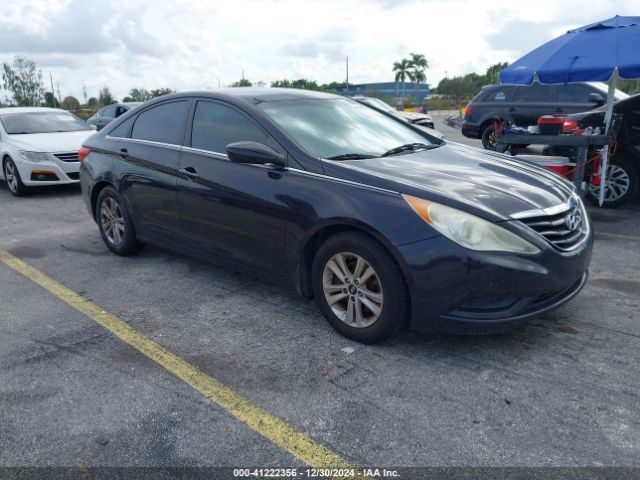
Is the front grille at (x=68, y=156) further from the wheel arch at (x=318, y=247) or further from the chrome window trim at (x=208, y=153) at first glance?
the wheel arch at (x=318, y=247)

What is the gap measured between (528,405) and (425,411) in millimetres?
511

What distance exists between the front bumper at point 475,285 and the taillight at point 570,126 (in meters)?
5.28

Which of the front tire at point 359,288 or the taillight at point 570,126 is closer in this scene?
the front tire at point 359,288

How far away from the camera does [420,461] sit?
2.35 meters

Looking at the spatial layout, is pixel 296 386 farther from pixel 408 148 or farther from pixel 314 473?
pixel 408 148

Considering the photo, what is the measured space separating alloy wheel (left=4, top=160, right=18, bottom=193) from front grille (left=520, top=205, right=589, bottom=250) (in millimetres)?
8387

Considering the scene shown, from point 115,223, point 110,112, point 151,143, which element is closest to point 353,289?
point 151,143

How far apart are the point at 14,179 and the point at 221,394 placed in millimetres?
7676

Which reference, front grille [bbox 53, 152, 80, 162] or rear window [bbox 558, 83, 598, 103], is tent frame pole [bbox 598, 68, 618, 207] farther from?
front grille [bbox 53, 152, 80, 162]

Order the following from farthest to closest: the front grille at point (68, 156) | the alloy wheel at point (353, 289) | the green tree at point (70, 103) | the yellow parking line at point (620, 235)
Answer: the green tree at point (70, 103)
the front grille at point (68, 156)
the yellow parking line at point (620, 235)
the alloy wheel at point (353, 289)

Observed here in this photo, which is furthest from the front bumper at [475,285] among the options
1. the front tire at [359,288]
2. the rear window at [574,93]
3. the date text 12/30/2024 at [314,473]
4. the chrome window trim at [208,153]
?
the rear window at [574,93]

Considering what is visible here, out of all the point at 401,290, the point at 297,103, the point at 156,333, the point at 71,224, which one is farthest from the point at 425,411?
the point at 71,224

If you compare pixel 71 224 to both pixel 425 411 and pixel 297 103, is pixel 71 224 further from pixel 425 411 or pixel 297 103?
pixel 425 411

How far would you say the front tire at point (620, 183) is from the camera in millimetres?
6898
